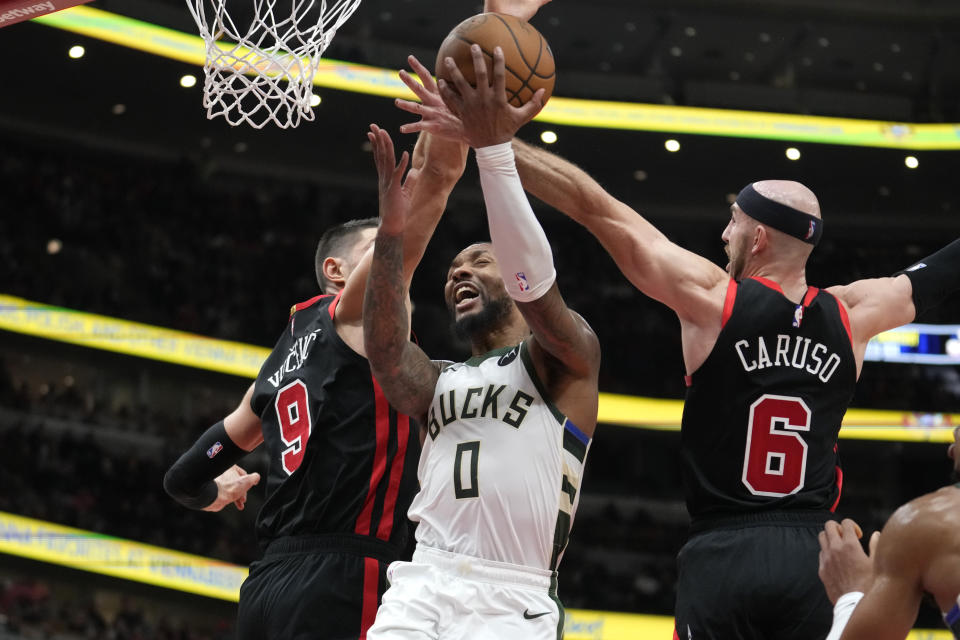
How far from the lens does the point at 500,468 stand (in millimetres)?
3891

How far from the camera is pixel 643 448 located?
1977 centimetres

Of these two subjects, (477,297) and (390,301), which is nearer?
(390,301)

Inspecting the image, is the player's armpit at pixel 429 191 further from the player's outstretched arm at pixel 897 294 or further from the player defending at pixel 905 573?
the player defending at pixel 905 573

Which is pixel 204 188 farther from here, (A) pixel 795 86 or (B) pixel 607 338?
(A) pixel 795 86

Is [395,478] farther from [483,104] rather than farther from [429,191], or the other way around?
[483,104]

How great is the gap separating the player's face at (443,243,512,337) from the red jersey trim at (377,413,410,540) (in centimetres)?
54

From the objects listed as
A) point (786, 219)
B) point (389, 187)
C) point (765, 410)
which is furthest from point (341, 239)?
point (765, 410)

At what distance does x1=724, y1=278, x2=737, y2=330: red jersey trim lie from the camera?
14.0 feet

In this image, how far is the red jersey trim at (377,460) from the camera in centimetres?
454

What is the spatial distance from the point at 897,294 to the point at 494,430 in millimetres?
1753

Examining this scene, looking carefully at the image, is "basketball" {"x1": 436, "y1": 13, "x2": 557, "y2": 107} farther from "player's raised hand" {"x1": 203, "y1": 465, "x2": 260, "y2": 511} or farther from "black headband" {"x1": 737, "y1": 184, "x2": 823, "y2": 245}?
"player's raised hand" {"x1": 203, "y1": 465, "x2": 260, "y2": 511}

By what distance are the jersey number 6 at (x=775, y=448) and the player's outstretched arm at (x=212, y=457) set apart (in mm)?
2146

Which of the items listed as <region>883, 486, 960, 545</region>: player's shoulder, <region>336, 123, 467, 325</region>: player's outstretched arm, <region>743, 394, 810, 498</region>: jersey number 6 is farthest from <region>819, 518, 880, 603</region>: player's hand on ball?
<region>336, 123, 467, 325</region>: player's outstretched arm

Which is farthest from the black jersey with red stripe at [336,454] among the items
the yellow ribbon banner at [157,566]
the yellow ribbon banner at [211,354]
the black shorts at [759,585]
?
the yellow ribbon banner at [211,354]
